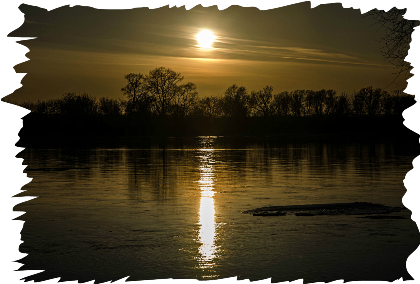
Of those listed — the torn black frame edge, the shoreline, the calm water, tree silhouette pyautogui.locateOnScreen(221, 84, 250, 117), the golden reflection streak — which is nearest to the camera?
the torn black frame edge

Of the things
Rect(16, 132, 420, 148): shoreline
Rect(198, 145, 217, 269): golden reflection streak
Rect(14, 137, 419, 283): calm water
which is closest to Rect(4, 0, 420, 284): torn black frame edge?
Rect(14, 137, 419, 283): calm water

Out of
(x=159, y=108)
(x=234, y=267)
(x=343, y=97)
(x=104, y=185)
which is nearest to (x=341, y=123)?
(x=343, y=97)

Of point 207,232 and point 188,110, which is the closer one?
point 207,232

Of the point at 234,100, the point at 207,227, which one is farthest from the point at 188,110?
the point at 207,227

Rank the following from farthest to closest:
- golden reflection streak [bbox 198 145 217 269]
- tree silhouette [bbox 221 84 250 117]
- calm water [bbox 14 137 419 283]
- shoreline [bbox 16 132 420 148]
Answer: tree silhouette [bbox 221 84 250 117]
shoreline [bbox 16 132 420 148]
golden reflection streak [bbox 198 145 217 269]
calm water [bbox 14 137 419 283]

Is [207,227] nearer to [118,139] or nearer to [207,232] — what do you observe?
[207,232]

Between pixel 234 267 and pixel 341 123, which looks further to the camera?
pixel 341 123

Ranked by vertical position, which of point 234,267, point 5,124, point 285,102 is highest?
point 285,102

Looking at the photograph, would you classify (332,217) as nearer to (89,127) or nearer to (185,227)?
(185,227)

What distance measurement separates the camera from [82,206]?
699 inches

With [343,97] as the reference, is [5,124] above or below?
below

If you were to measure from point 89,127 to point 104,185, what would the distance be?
285ft

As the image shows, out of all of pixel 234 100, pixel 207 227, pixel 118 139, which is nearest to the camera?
pixel 207 227

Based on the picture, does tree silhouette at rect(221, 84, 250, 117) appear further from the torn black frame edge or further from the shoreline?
the torn black frame edge
